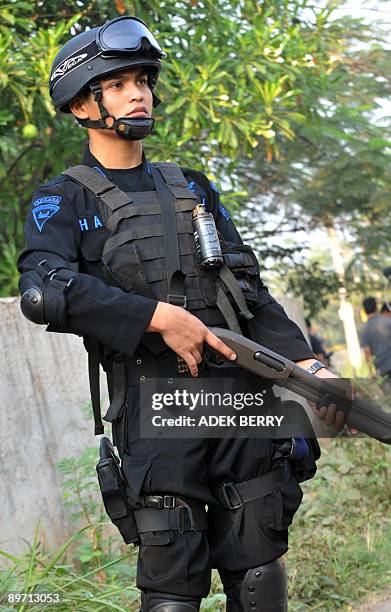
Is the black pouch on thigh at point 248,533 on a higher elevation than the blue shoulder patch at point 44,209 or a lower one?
lower

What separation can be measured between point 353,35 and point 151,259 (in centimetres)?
829

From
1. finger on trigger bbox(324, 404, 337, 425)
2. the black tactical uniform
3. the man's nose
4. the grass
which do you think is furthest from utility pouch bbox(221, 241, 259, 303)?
the grass

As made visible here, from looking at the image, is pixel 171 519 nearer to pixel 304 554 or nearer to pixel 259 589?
pixel 259 589

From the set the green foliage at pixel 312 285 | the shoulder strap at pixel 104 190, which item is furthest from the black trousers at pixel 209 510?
the green foliage at pixel 312 285

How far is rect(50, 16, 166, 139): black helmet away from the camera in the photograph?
2.96 metres

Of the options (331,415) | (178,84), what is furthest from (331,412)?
(178,84)

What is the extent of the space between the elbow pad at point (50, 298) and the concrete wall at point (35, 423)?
239 cm

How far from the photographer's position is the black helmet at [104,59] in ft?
9.70

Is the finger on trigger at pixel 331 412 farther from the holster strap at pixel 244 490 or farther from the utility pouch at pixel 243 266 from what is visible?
the utility pouch at pixel 243 266

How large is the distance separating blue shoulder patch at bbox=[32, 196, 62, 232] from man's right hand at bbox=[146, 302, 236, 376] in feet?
1.50

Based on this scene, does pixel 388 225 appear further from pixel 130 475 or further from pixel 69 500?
pixel 130 475

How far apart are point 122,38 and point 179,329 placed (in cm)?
95

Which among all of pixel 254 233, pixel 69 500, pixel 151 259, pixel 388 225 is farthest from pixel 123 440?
pixel 388 225

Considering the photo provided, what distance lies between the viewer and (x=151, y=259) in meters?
2.88
